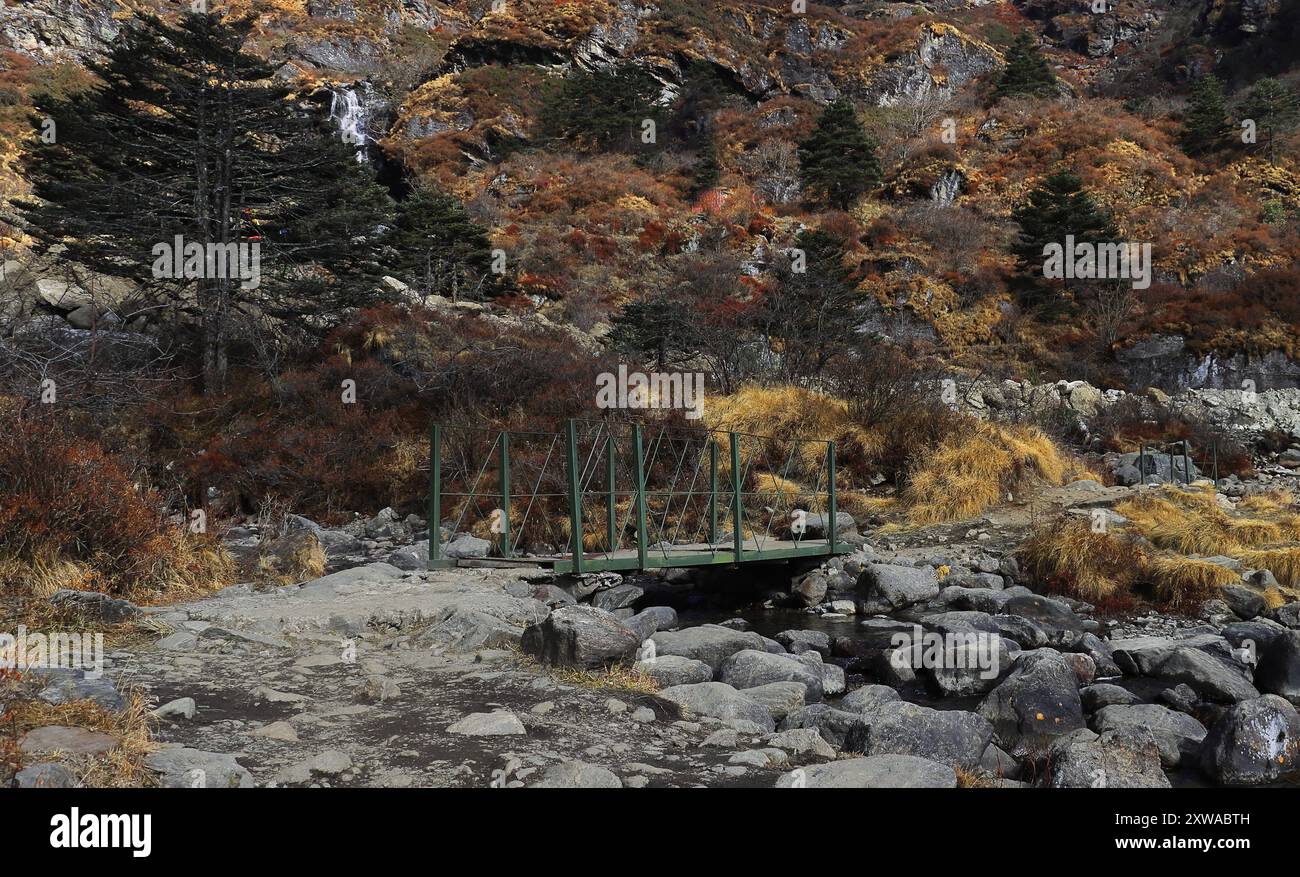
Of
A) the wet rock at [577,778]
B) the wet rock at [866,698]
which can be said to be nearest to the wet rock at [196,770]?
the wet rock at [577,778]

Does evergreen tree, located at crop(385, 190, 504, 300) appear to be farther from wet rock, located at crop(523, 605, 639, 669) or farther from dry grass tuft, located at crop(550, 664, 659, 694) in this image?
dry grass tuft, located at crop(550, 664, 659, 694)

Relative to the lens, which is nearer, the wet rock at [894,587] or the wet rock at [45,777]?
the wet rock at [45,777]

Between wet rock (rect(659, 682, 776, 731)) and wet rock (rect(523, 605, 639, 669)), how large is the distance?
570mm

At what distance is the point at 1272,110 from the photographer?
34.9m

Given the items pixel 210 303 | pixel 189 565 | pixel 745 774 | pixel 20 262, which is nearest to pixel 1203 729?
pixel 745 774

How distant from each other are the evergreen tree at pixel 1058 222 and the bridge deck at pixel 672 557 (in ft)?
67.9

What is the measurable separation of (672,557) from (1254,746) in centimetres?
492

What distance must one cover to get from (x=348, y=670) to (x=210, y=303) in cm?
1362

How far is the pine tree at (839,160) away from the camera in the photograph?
34.2 m

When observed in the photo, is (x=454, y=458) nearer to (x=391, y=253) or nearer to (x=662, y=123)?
(x=391, y=253)

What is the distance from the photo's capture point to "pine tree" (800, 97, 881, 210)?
34.2 meters

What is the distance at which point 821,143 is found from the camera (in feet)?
116

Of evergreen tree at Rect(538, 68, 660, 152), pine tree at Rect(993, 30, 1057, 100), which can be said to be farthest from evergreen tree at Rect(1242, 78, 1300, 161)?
evergreen tree at Rect(538, 68, 660, 152)

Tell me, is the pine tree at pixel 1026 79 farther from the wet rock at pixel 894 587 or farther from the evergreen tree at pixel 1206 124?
the wet rock at pixel 894 587
